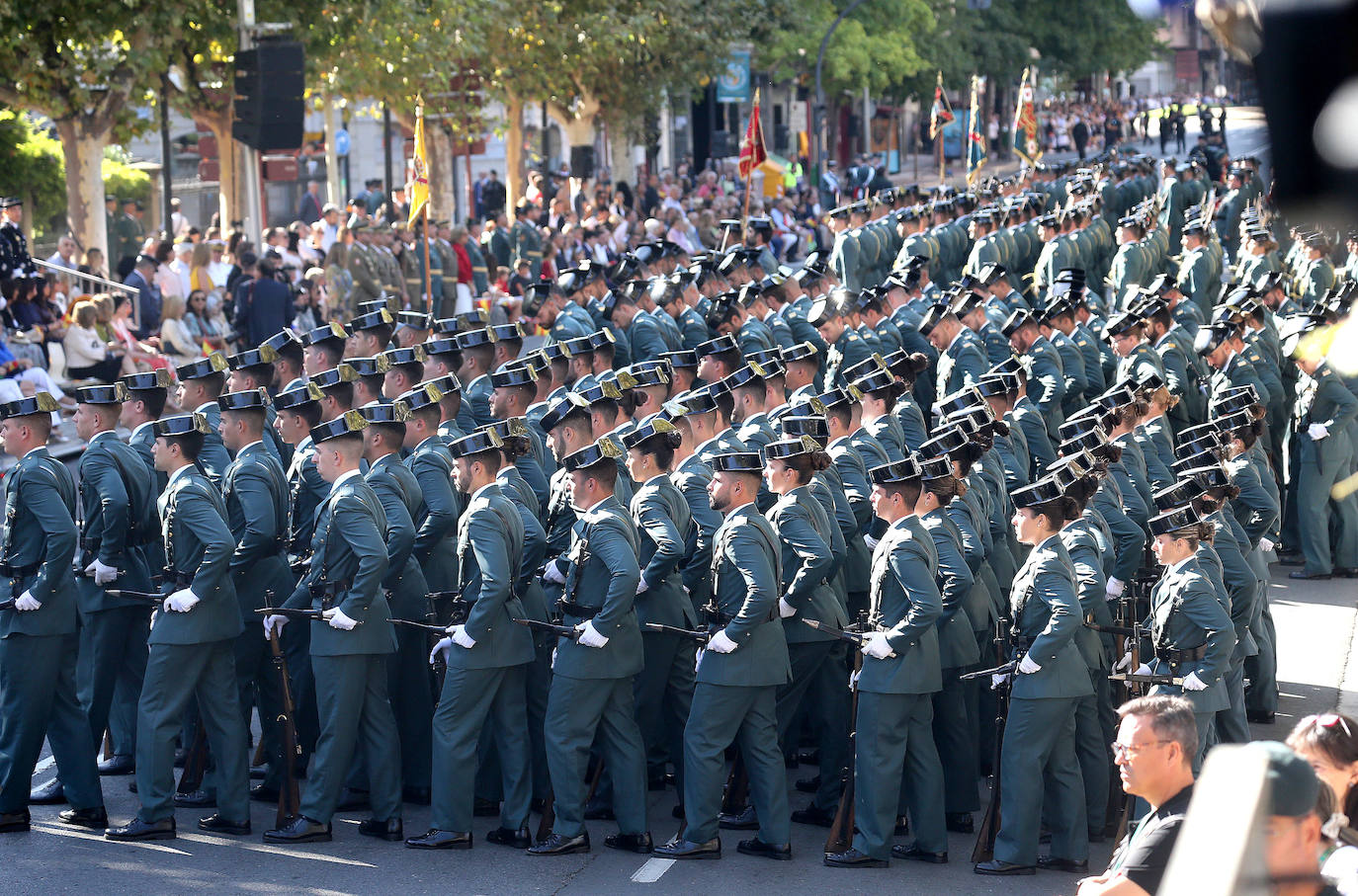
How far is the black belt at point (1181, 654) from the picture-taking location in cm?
740

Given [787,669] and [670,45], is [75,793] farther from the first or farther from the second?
[670,45]

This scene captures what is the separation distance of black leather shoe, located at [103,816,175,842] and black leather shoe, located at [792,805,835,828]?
2868 millimetres

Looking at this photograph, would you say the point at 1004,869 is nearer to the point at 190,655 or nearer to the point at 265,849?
the point at 265,849

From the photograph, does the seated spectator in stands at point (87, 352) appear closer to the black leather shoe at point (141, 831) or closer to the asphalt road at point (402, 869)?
the asphalt road at point (402, 869)

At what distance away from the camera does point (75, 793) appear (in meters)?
8.09

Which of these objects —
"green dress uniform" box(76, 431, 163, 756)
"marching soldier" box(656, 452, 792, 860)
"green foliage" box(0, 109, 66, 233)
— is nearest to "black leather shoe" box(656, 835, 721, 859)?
"marching soldier" box(656, 452, 792, 860)

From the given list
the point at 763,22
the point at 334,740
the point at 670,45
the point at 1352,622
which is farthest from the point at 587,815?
the point at 763,22

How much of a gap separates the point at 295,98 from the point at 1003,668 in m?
13.1

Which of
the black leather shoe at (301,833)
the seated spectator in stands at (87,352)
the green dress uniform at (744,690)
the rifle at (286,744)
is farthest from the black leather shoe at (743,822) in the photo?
the seated spectator in stands at (87,352)

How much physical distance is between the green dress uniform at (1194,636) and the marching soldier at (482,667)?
2.73 metres

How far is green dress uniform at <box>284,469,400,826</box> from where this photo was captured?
25.6ft

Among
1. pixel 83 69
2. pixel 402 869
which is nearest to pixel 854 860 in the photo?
pixel 402 869

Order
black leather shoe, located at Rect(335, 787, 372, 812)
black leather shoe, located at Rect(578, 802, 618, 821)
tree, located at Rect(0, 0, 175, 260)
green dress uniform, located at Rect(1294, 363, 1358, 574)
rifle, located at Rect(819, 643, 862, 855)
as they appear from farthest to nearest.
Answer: tree, located at Rect(0, 0, 175, 260) → green dress uniform, located at Rect(1294, 363, 1358, 574) → black leather shoe, located at Rect(335, 787, 372, 812) → black leather shoe, located at Rect(578, 802, 618, 821) → rifle, located at Rect(819, 643, 862, 855)

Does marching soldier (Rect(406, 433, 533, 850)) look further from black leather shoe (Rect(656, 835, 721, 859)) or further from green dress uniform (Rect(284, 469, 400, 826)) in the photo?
black leather shoe (Rect(656, 835, 721, 859))
